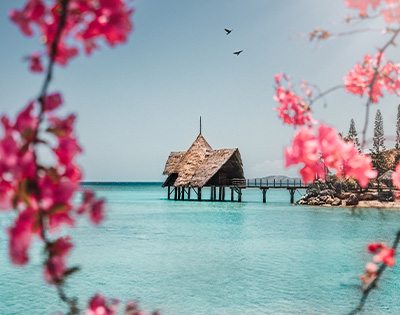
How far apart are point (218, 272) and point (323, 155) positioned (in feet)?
38.7

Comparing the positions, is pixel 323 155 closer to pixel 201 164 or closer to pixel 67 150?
pixel 67 150

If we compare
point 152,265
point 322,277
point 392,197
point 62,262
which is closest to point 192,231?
point 152,265

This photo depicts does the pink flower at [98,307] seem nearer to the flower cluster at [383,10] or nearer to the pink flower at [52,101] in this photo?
the pink flower at [52,101]

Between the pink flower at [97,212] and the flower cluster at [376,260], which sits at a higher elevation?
the pink flower at [97,212]

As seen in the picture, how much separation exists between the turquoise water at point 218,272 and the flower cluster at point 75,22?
689 centimetres

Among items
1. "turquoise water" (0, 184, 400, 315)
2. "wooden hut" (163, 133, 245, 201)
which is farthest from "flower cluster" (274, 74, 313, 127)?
"wooden hut" (163, 133, 245, 201)

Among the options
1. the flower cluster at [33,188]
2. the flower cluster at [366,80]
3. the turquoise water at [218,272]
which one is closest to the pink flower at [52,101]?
the flower cluster at [33,188]

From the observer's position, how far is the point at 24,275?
12531 mm

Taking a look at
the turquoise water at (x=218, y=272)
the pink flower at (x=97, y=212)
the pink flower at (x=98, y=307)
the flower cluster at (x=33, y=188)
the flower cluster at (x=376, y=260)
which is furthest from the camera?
the turquoise water at (x=218, y=272)

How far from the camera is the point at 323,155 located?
1520 millimetres

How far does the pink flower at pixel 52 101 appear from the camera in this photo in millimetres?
758

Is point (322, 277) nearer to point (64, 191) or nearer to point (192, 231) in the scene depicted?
point (192, 231)

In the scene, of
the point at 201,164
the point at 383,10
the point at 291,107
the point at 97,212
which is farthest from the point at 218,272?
the point at 201,164

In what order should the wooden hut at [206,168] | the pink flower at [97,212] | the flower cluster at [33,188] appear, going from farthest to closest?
the wooden hut at [206,168] < the pink flower at [97,212] < the flower cluster at [33,188]
